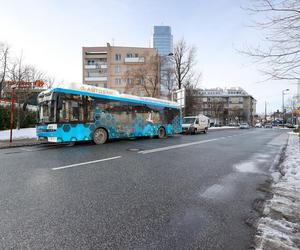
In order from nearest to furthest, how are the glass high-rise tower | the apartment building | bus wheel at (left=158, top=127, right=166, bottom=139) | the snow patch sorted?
the snow patch → bus wheel at (left=158, top=127, right=166, bottom=139) → the apartment building → the glass high-rise tower

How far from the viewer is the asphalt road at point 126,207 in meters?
2.46

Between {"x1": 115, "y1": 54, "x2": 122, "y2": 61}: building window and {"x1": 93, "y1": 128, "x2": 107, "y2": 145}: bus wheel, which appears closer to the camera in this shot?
{"x1": 93, "y1": 128, "x2": 107, "y2": 145}: bus wheel

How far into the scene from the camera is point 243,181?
5141 mm

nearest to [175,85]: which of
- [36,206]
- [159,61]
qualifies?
[159,61]

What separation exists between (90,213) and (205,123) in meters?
25.6

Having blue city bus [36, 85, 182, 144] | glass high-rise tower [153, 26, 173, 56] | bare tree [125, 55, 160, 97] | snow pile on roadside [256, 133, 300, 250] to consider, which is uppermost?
glass high-rise tower [153, 26, 173, 56]

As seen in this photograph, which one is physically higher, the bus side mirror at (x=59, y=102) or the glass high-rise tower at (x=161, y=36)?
the glass high-rise tower at (x=161, y=36)

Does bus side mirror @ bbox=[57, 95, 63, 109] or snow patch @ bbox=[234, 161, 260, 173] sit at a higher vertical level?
bus side mirror @ bbox=[57, 95, 63, 109]

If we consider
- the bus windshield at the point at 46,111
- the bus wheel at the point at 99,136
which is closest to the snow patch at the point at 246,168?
the bus wheel at the point at 99,136

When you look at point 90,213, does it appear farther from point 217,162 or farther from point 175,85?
point 175,85

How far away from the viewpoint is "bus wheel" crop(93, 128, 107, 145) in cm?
1196

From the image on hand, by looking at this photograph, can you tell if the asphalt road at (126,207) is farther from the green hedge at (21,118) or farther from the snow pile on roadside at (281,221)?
the green hedge at (21,118)

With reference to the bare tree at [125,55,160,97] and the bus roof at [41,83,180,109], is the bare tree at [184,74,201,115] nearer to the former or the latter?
the bare tree at [125,55,160,97]

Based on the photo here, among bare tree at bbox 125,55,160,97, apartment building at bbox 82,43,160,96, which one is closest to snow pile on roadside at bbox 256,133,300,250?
bare tree at bbox 125,55,160,97
